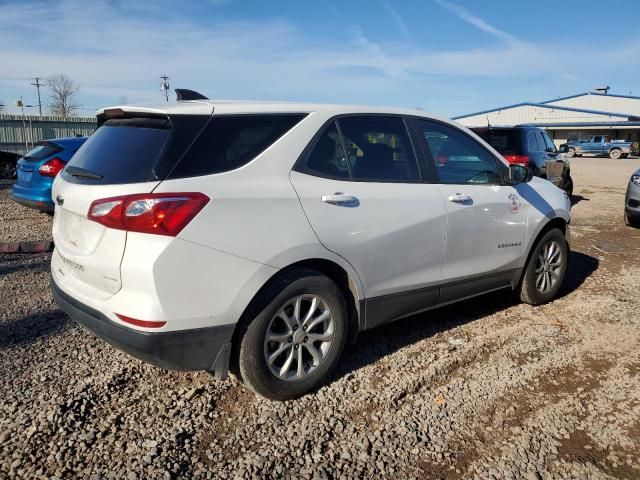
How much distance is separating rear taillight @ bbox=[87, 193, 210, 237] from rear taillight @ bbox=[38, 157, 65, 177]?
5.98m

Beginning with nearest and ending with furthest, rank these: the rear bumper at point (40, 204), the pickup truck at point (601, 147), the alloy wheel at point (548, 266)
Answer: the alloy wheel at point (548, 266) → the rear bumper at point (40, 204) → the pickup truck at point (601, 147)

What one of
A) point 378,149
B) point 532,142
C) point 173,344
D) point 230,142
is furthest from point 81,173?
point 532,142

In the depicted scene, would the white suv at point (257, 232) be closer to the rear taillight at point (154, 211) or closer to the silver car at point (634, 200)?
the rear taillight at point (154, 211)

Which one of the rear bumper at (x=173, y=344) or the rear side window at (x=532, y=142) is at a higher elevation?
the rear side window at (x=532, y=142)

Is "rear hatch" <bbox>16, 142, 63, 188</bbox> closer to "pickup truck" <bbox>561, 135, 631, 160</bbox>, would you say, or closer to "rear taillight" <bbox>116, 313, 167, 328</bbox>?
"rear taillight" <bbox>116, 313, 167, 328</bbox>

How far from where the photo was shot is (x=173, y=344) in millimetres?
2672

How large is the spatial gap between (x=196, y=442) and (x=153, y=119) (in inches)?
69.9

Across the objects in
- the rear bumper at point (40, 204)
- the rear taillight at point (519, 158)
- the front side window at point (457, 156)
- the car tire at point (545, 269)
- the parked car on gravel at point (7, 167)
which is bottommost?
the parked car on gravel at point (7, 167)

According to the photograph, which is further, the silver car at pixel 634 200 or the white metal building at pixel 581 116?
the white metal building at pixel 581 116

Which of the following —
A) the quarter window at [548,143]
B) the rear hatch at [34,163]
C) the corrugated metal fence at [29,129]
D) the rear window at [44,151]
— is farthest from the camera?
the corrugated metal fence at [29,129]

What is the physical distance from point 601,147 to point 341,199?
4772 centimetres

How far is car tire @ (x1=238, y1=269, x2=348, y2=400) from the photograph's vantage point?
2922 mm

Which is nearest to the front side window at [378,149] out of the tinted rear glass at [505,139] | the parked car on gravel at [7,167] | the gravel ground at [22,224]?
the gravel ground at [22,224]

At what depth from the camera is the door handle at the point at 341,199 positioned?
314 cm
